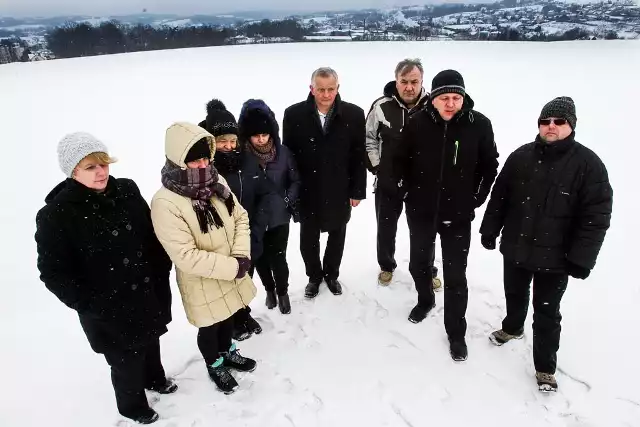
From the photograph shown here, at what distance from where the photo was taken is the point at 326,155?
3498mm

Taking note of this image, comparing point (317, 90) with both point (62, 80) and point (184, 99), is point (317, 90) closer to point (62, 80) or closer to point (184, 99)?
point (184, 99)

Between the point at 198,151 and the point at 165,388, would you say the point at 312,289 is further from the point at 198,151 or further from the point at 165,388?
the point at 198,151

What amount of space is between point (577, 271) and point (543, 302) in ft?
1.20

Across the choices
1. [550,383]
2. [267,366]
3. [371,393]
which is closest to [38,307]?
[267,366]

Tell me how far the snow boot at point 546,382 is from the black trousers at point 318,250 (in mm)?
1955

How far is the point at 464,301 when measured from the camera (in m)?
3.25

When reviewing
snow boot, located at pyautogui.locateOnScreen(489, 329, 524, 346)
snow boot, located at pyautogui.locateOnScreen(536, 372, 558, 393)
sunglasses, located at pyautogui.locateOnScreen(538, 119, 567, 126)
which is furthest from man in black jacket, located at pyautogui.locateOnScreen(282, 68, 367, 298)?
snow boot, located at pyautogui.locateOnScreen(536, 372, 558, 393)

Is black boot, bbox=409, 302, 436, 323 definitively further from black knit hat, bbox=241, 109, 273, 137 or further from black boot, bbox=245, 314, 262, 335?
black knit hat, bbox=241, 109, 273, 137

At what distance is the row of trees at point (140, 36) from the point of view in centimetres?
4491

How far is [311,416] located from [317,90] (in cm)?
248

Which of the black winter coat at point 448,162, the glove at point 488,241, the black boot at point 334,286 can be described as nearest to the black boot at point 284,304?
the black boot at point 334,286

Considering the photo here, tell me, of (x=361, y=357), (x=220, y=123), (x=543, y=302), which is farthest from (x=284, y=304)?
(x=543, y=302)

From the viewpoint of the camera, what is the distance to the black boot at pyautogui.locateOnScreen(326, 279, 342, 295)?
4125 mm

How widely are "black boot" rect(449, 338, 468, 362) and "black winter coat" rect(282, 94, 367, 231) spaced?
56.2 inches
